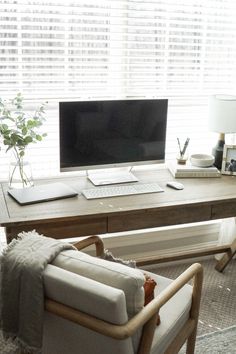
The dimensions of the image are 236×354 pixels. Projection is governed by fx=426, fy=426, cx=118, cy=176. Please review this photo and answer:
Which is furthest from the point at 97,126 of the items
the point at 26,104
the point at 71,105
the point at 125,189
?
the point at 26,104

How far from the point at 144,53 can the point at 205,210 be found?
1136 millimetres

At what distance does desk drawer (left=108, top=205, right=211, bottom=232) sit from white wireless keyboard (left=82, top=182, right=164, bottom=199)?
175 millimetres

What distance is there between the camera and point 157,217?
7.10 ft

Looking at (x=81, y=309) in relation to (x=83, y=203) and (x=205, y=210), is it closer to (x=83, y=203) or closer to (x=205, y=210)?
(x=83, y=203)

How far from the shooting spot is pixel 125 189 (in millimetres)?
2311

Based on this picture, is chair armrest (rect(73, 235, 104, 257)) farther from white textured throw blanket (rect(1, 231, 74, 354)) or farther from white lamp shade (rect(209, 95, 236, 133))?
white lamp shade (rect(209, 95, 236, 133))

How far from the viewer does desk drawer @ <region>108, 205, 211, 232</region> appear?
6.87 feet

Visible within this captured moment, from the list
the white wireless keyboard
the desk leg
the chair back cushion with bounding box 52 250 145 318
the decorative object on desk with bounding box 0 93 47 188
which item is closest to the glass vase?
the decorative object on desk with bounding box 0 93 47 188

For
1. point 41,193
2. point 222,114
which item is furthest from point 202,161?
point 41,193

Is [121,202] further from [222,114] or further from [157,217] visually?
[222,114]

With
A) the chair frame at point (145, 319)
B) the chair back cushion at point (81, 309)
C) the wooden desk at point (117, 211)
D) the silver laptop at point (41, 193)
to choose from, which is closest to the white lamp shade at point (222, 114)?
the wooden desk at point (117, 211)

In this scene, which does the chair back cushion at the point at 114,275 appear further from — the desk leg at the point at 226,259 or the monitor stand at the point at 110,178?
the desk leg at the point at 226,259

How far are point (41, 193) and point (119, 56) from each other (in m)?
1.07

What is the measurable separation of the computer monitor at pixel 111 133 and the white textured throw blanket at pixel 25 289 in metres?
0.89
